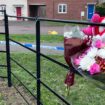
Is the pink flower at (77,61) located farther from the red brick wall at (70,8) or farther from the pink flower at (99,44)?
A: the red brick wall at (70,8)

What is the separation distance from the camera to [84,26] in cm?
261

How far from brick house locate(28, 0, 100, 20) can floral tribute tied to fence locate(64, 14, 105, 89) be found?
1677 inches

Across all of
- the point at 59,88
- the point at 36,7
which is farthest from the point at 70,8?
the point at 59,88

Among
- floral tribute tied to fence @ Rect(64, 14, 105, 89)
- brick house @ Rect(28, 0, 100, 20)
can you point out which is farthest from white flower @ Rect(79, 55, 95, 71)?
brick house @ Rect(28, 0, 100, 20)

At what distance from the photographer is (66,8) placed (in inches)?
1817

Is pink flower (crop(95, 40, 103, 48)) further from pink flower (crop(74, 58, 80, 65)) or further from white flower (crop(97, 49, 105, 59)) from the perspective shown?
pink flower (crop(74, 58, 80, 65))

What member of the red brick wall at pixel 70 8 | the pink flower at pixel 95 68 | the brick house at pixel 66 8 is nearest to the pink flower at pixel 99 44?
the pink flower at pixel 95 68

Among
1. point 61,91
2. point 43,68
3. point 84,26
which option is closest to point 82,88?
point 61,91

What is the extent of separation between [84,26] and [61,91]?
3256mm

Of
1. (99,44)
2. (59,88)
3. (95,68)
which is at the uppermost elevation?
(99,44)

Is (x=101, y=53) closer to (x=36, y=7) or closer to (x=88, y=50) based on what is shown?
(x=88, y=50)

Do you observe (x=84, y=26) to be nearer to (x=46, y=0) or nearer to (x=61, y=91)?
(x=61, y=91)

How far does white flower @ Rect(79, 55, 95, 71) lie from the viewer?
89.0 inches

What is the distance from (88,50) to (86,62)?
115mm
